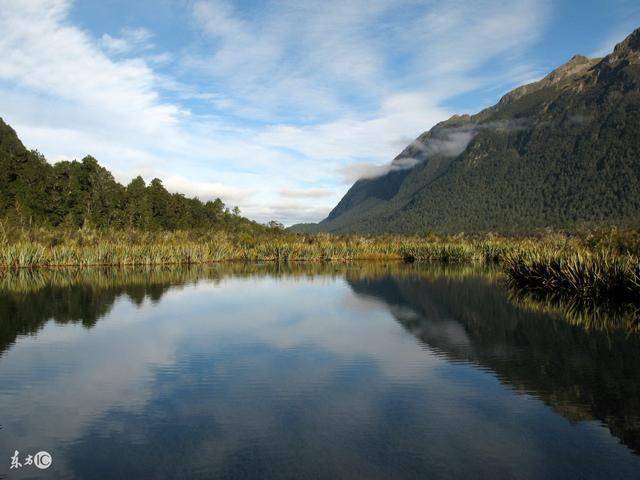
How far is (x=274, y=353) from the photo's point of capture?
50.4 feet

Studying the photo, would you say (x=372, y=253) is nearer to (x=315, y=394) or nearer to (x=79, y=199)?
(x=79, y=199)

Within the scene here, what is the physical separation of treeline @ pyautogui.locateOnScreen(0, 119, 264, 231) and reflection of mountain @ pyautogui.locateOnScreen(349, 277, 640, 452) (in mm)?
A: 51586

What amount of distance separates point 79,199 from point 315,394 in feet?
241

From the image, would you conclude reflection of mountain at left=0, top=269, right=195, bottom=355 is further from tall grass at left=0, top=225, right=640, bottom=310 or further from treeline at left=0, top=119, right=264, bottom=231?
treeline at left=0, top=119, right=264, bottom=231

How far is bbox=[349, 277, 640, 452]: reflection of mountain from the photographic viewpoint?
34.7 ft

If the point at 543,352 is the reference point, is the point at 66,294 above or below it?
above

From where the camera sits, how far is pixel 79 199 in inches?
2980

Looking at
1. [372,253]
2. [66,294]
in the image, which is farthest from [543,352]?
[372,253]

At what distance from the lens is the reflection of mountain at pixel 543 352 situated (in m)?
10.6

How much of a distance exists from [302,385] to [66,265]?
42.8m

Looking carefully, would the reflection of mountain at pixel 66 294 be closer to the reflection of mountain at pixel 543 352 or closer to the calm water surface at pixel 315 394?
the calm water surface at pixel 315 394

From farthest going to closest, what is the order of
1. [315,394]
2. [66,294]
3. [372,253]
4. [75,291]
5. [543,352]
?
[372,253] → [75,291] → [66,294] → [543,352] → [315,394]

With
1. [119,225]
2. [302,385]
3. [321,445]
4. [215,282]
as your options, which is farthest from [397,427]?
[119,225]

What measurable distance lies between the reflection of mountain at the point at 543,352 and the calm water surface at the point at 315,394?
7cm
